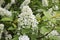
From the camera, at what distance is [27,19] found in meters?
1.23

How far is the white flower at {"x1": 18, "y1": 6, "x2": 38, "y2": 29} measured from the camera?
3.98 ft

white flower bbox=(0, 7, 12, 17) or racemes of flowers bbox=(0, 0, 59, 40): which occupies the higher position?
white flower bbox=(0, 7, 12, 17)

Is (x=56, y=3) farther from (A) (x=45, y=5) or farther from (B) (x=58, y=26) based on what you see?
(B) (x=58, y=26)

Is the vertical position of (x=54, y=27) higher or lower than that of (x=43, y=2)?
lower

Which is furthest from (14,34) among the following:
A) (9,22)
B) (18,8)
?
(18,8)

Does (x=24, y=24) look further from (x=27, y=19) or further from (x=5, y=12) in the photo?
(x=5, y=12)

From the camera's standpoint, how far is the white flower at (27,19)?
1.21m

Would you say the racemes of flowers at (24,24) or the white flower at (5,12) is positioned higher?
the white flower at (5,12)

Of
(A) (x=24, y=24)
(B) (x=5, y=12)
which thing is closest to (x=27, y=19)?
(A) (x=24, y=24)

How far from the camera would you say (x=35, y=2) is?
1.55 meters

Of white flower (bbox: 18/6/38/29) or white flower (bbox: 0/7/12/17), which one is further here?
white flower (bbox: 0/7/12/17)

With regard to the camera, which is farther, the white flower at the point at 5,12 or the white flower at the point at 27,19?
the white flower at the point at 5,12

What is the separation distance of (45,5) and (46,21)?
0.46 ft

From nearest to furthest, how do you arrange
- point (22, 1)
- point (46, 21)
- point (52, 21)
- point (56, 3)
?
1. point (52, 21)
2. point (46, 21)
3. point (22, 1)
4. point (56, 3)
